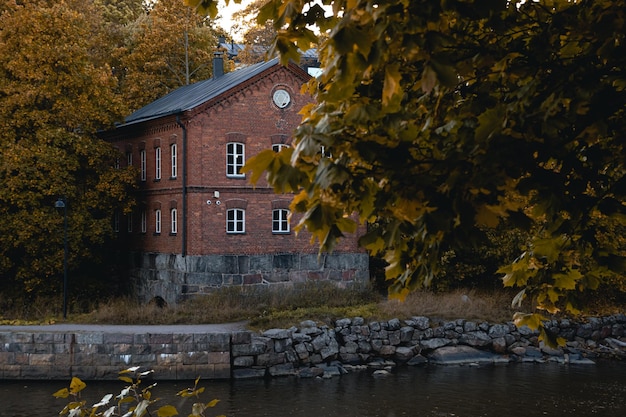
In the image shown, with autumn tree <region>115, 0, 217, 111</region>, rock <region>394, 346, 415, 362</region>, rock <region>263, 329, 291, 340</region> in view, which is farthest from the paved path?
autumn tree <region>115, 0, 217, 111</region>

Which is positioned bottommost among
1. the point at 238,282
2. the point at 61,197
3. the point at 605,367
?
the point at 605,367

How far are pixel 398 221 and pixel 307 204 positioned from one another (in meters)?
0.50

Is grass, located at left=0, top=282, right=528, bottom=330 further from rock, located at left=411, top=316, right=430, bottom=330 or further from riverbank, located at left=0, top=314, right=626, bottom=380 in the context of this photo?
riverbank, located at left=0, top=314, right=626, bottom=380

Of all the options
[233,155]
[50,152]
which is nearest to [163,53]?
[50,152]

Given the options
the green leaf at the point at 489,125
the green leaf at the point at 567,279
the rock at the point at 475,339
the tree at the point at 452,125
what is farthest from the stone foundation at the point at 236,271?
the green leaf at the point at 489,125

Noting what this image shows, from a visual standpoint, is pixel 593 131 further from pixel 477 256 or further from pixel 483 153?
pixel 477 256

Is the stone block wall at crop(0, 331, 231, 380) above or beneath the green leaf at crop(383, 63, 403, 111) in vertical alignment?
beneath

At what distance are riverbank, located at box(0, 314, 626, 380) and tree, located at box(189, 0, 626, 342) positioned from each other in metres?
19.8

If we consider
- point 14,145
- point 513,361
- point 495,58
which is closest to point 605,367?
point 513,361

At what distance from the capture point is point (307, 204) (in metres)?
4.50

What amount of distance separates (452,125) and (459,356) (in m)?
23.3

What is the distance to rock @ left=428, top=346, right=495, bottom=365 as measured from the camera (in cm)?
2748

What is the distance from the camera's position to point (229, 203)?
31.7 meters

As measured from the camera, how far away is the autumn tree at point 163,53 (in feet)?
150
